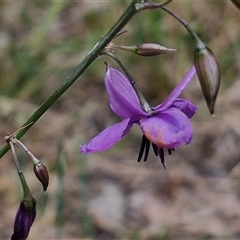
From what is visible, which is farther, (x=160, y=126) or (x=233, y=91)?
(x=233, y=91)

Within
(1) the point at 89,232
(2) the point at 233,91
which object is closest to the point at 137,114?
(1) the point at 89,232

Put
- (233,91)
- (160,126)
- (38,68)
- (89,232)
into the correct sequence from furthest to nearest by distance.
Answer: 1. (233,91)
2. (38,68)
3. (89,232)
4. (160,126)

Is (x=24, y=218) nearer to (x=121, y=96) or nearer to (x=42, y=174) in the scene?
(x=42, y=174)

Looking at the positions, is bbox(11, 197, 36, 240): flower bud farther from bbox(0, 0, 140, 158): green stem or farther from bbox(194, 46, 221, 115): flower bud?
bbox(194, 46, 221, 115): flower bud

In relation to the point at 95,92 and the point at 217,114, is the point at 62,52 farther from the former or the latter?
the point at 217,114

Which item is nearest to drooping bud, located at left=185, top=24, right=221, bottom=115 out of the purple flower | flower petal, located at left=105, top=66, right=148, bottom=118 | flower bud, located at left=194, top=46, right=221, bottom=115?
flower bud, located at left=194, top=46, right=221, bottom=115

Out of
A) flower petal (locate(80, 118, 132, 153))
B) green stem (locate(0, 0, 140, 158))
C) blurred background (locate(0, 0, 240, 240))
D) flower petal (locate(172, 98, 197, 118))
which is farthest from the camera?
blurred background (locate(0, 0, 240, 240))

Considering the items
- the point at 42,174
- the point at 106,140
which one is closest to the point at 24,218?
the point at 42,174
